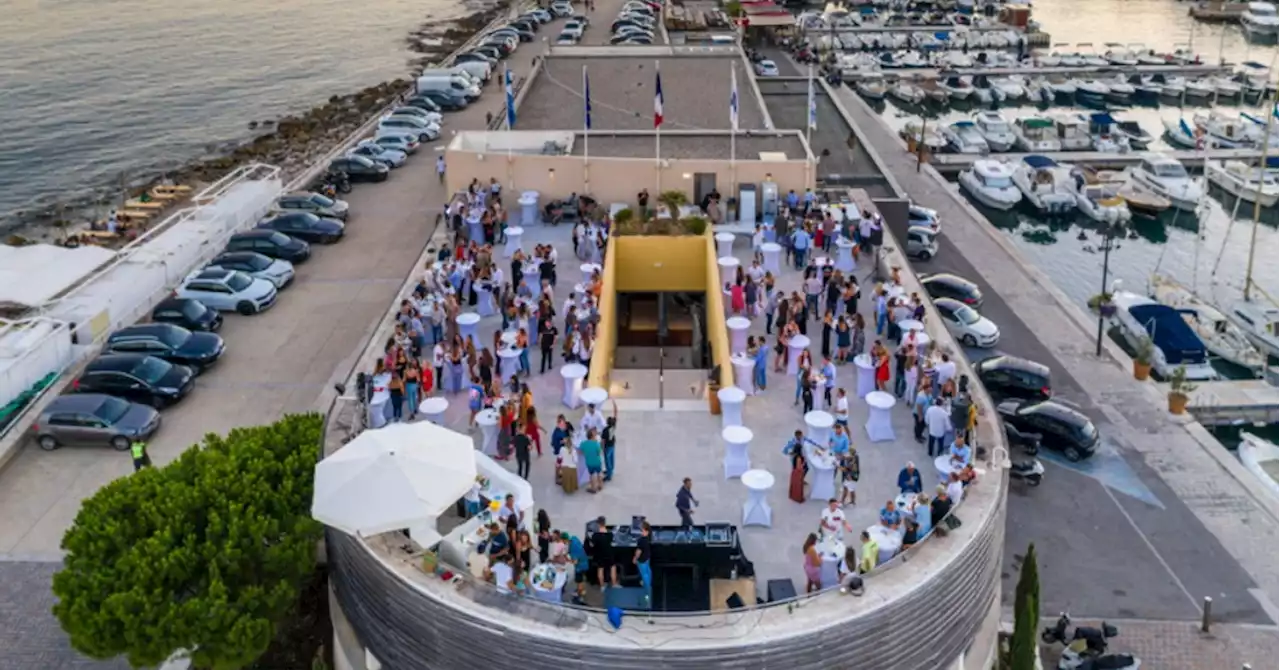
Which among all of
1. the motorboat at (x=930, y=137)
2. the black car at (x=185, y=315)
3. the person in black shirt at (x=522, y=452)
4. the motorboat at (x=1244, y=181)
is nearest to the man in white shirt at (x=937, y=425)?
the person in black shirt at (x=522, y=452)

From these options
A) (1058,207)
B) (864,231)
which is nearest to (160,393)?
(864,231)

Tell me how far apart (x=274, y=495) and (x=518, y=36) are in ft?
250

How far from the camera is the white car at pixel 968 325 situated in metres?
38.6

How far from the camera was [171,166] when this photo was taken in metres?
72.9

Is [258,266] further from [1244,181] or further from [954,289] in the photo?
[1244,181]

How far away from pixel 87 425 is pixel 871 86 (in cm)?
6554

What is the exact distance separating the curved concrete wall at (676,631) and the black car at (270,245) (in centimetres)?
2654

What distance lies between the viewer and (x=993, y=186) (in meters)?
58.8

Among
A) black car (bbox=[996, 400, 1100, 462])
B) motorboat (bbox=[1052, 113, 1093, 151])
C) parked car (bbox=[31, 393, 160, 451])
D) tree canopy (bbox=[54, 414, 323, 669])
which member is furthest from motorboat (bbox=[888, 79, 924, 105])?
tree canopy (bbox=[54, 414, 323, 669])

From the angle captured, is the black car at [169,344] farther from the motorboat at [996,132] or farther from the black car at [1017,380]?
the motorboat at [996,132]

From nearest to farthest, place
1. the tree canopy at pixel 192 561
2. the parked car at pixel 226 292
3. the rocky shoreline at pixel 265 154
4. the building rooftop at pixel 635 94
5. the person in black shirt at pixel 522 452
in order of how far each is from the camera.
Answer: the tree canopy at pixel 192 561
the person in black shirt at pixel 522 452
the parked car at pixel 226 292
the building rooftop at pixel 635 94
the rocky shoreline at pixel 265 154

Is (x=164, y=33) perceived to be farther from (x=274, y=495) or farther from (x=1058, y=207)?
(x=274, y=495)

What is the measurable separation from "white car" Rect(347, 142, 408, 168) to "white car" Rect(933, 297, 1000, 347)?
28583mm

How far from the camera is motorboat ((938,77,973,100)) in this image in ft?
271
